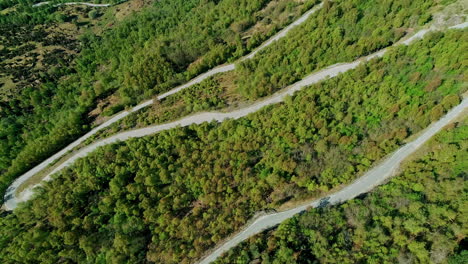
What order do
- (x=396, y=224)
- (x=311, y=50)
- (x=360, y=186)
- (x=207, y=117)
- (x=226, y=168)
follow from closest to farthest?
(x=396, y=224), (x=360, y=186), (x=226, y=168), (x=207, y=117), (x=311, y=50)

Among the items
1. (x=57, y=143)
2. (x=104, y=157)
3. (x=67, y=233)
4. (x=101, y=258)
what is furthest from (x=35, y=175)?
(x=101, y=258)

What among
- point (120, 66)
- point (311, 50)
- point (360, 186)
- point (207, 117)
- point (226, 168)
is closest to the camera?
point (360, 186)

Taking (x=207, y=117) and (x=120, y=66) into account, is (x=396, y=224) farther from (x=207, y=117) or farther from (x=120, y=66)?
(x=120, y=66)

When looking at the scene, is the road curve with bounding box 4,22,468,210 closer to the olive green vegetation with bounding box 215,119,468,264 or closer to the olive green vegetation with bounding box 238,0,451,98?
the olive green vegetation with bounding box 238,0,451,98

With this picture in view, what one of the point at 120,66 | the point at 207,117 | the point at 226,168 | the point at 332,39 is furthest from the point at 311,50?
the point at 120,66

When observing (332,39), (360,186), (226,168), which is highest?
(332,39)

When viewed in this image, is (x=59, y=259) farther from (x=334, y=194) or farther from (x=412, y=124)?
(x=412, y=124)
